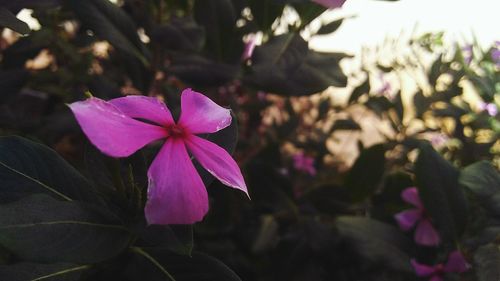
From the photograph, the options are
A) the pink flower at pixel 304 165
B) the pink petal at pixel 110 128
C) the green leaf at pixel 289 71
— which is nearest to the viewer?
the pink petal at pixel 110 128

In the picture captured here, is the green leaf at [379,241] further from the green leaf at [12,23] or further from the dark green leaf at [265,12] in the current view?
the green leaf at [12,23]

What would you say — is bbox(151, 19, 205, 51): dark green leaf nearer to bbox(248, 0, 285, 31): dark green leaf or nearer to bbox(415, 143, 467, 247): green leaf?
bbox(248, 0, 285, 31): dark green leaf

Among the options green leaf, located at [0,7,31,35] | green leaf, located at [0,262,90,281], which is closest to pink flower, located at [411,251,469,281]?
green leaf, located at [0,262,90,281]

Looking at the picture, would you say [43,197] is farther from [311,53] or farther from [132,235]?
[311,53]

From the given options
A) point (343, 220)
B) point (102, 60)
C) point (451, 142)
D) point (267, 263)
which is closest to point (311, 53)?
point (343, 220)

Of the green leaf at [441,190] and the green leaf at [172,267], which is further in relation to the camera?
the green leaf at [441,190]

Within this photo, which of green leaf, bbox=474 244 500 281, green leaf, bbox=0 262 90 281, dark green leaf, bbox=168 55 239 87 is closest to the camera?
green leaf, bbox=0 262 90 281

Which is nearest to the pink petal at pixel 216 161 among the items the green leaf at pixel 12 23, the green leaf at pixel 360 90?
the green leaf at pixel 12 23
